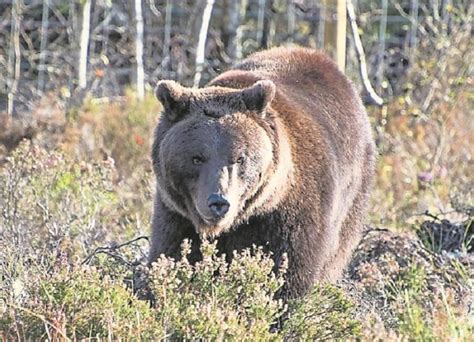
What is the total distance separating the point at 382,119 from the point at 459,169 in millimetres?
994

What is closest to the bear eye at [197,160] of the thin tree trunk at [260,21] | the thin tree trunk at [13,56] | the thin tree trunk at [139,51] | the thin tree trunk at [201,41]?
the thin tree trunk at [201,41]

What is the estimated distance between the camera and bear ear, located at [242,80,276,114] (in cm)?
573

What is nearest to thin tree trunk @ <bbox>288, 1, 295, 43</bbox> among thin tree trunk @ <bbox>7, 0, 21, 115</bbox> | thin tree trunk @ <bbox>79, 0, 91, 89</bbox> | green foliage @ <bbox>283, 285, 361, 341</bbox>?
thin tree trunk @ <bbox>79, 0, 91, 89</bbox>

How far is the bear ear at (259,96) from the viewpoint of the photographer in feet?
18.8

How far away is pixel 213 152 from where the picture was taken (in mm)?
5605

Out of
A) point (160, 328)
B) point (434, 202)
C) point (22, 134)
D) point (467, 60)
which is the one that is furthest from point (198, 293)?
point (467, 60)

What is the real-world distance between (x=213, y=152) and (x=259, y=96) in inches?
15.7

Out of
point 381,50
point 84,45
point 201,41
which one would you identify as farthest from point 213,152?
point 381,50

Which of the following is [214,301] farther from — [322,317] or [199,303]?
[322,317]

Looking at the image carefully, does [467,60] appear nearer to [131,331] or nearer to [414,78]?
[414,78]

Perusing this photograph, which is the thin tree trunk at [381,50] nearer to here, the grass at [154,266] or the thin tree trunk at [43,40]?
the grass at [154,266]

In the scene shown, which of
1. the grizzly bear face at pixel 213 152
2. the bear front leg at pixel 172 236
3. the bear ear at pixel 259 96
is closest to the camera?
the grizzly bear face at pixel 213 152

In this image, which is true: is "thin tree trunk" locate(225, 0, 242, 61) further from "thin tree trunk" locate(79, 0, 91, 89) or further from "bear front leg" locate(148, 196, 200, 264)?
"bear front leg" locate(148, 196, 200, 264)

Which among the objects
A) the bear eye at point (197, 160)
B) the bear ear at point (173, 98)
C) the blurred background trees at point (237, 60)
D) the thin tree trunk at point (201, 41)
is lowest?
the blurred background trees at point (237, 60)
